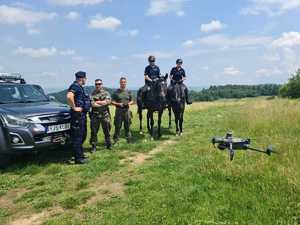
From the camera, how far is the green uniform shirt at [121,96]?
36.6 ft

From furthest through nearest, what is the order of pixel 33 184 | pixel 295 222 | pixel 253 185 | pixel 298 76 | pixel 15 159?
pixel 298 76 → pixel 15 159 → pixel 33 184 → pixel 253 185 → pixel 295 222

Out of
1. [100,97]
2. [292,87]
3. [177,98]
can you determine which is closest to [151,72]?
[177,98]

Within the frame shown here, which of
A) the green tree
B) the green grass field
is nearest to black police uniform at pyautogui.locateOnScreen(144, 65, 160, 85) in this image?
the green grass field

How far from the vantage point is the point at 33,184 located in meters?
7.36

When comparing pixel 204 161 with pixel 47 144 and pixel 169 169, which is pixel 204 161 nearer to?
pixel 169 169

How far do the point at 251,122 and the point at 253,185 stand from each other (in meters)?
8.44

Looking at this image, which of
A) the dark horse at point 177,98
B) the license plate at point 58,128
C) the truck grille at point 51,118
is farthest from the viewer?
the dark horse at point 177,98

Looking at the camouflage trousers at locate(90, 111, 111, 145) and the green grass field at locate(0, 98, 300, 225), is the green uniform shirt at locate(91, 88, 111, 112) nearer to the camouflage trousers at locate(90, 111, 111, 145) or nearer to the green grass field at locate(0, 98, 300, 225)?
the camouflage trousers at locate(90, 111, 111, 145)

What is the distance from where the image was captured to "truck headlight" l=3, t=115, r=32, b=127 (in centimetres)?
818

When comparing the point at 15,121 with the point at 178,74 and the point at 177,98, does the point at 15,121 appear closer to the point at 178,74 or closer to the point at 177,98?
the point at 177,98

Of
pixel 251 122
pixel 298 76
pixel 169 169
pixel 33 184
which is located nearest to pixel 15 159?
pixel 33 184

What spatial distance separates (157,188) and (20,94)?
5.34 metres

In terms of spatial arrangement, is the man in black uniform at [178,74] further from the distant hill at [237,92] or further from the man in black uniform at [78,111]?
the distant hill at [237,92]

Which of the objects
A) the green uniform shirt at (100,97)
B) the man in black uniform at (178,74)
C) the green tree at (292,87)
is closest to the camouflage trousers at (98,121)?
the green uniform shirt at (100,97)
